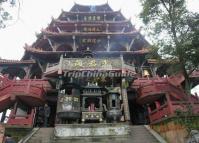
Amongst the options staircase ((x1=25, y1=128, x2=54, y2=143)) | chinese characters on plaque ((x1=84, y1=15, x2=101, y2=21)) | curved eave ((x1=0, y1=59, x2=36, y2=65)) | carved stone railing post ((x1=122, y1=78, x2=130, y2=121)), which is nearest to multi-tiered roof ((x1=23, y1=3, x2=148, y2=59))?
chinese characters on plaque ((x1=84, y1=15, x2=101, y2=21))

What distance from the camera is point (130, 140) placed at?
11727 millimetres

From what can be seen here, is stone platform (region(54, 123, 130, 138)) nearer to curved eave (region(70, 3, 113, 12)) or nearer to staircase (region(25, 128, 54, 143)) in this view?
staircase (region(25, 128, 54, 143))

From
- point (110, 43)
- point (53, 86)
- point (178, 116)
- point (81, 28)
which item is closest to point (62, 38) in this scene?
point (81, 28)

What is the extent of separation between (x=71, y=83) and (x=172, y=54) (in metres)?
6.48

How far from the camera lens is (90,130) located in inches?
494

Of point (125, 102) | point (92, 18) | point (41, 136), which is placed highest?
point (92, 18)

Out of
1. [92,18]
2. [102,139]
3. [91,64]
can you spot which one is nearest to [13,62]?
[91,64]

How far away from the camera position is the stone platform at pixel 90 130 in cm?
1236

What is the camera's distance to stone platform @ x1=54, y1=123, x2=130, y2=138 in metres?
12.4

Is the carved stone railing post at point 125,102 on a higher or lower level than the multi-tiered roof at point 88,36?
lower

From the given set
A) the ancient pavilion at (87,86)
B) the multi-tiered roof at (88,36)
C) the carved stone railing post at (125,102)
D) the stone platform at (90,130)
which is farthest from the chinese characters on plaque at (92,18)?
the stone platform at (90,130)

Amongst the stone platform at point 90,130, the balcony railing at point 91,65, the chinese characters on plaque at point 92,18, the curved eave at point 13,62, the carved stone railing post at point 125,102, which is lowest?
the stone platform at point 90,130

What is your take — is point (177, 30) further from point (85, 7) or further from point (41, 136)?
point (85, 7)

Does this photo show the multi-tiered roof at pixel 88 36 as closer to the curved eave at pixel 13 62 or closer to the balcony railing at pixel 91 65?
the curved eave at pixel 13 62
